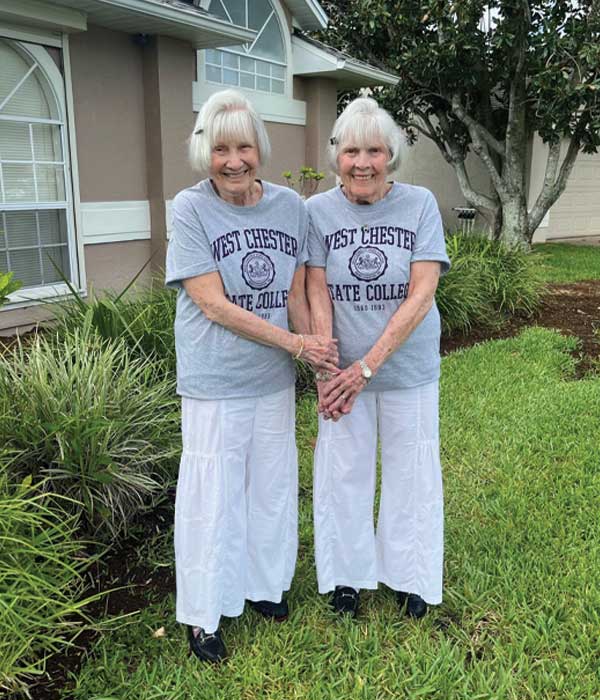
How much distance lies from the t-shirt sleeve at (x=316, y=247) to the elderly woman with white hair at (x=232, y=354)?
32 millimetres

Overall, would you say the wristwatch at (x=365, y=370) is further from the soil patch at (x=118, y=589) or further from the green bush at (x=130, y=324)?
the green bush at (x=130, y=324)

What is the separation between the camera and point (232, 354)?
2471mm

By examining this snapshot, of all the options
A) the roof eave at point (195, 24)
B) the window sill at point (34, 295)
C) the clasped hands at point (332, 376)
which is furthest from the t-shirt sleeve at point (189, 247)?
the roof eave at point (195, 24)

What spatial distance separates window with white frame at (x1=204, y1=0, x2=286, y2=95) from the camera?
9.08 m

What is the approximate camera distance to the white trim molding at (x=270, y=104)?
28.7 feet

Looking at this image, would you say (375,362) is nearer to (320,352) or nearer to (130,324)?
(320,352)

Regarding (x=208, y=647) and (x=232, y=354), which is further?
(x=208, y=647)

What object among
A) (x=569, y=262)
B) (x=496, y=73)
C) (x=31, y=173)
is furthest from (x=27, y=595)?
(x=496, y=73)

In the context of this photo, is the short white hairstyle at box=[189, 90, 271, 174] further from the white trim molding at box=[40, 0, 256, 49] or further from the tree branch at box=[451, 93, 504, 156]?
the tree branch at box=[451, 93, 504, 156]

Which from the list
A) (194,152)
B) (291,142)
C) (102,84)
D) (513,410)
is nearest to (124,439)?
(194,152)

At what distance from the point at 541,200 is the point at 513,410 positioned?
9.25 meters

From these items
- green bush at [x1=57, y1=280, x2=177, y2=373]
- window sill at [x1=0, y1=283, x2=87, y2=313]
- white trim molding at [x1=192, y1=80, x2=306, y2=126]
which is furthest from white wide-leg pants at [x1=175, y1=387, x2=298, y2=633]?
white trim molding at [x1=192, y1=80, x2=306, y2=126]

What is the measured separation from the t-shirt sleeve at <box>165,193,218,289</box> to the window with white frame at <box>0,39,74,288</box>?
15.7 ft

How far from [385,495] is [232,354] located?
905mm
